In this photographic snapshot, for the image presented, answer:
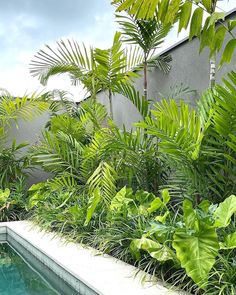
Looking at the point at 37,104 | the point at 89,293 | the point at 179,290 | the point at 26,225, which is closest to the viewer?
the point at 179,290

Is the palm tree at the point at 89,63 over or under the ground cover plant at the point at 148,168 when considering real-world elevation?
over

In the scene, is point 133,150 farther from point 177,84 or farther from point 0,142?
point 0,142

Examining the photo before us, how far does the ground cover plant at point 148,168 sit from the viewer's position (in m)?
2.07

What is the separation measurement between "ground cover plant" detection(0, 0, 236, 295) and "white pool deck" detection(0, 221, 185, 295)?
0.44 ft

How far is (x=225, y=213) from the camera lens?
2203mm

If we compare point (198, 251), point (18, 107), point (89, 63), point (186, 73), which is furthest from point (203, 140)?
point (18, 107)

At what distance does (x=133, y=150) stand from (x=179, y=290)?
170cm

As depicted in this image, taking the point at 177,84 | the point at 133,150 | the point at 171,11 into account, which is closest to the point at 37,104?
A: the point at 177,84

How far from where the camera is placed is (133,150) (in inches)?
144

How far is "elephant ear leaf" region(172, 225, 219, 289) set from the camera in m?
1.97

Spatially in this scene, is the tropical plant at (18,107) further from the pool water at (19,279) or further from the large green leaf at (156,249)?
the large green leaf at (156,249)

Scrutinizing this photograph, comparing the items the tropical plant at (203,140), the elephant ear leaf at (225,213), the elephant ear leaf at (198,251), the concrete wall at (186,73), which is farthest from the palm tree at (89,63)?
the elephant ear leaf at (198,251)

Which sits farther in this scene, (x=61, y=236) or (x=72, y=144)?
(x=72, y=144)

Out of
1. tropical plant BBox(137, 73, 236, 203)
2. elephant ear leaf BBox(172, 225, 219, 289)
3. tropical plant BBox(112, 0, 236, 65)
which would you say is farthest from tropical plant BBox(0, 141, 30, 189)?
tropical plant BBox(112, 0, 236, 65)
